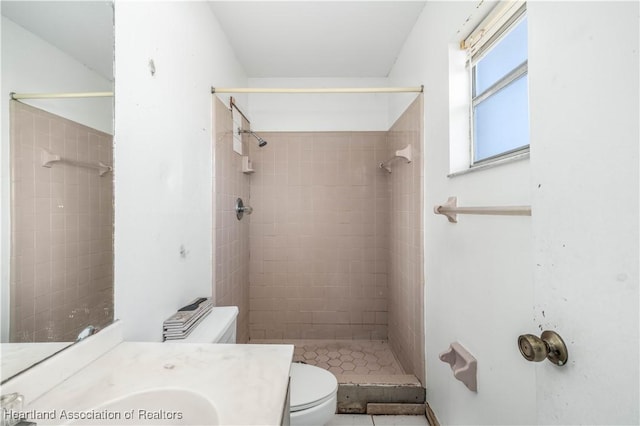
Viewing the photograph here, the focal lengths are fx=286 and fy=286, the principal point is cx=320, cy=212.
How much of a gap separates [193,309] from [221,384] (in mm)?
705

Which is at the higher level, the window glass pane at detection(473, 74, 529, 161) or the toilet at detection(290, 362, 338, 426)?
the window glass pane at detection(473, 74, 529, 161)

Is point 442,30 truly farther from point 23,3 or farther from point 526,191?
point 23,3

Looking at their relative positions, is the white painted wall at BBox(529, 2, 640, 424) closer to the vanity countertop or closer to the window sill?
the window sill

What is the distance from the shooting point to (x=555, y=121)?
48 cm

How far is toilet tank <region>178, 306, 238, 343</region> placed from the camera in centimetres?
116

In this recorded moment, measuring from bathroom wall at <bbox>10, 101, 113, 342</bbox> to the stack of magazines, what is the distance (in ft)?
1.03

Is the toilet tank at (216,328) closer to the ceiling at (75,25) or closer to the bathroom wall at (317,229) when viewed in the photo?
the ceiling at (75,25)

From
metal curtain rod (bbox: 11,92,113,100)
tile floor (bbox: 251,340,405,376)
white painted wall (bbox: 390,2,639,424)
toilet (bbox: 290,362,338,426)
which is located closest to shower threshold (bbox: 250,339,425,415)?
tile floor (bbox: 251,340,405,376)

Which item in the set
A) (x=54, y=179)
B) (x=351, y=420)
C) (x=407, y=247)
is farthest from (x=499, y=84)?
(x=351, y=420)

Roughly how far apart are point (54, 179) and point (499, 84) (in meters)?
1.44

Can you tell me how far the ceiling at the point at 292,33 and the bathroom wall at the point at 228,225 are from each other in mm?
534

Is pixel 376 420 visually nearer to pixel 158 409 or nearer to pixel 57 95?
pixel 158 409

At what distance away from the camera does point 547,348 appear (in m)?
0.48

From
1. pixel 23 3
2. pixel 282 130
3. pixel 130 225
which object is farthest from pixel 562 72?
pixel 282 130
